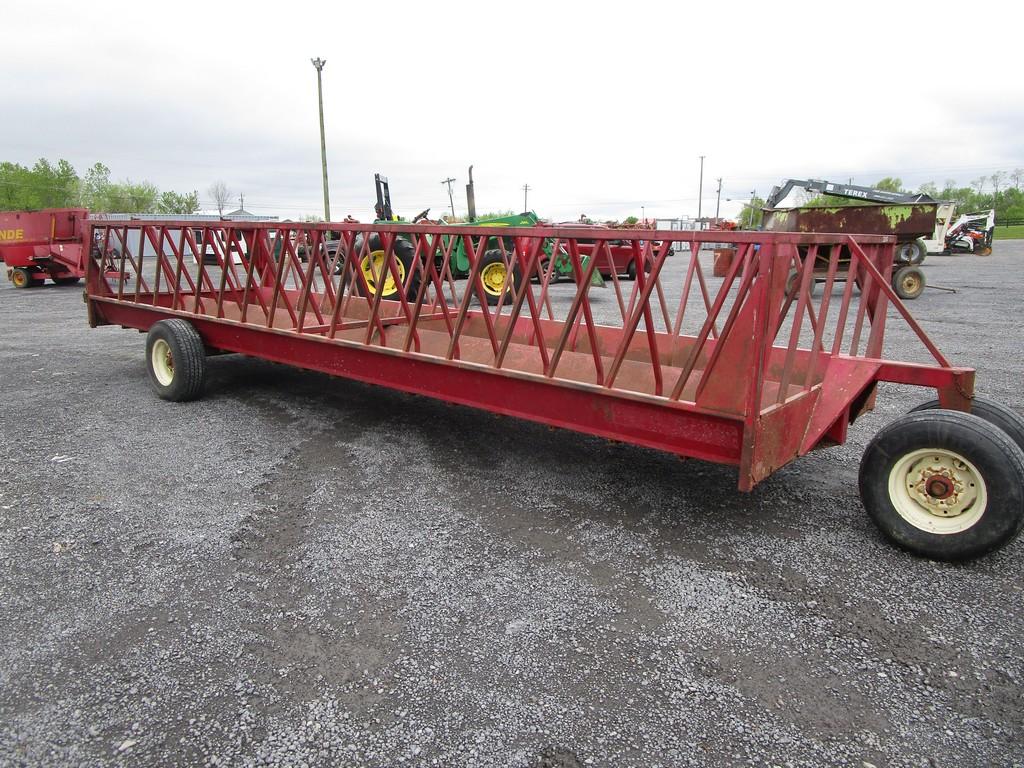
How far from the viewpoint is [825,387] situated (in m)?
3.52

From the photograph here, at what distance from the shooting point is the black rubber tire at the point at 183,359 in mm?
5586

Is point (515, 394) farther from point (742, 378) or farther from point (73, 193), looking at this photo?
point (73, 193)

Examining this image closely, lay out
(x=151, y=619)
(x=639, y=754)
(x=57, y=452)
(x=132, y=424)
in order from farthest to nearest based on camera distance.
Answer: (x=132, y=424), (x=57, y=452), (x=151, y=619), (x=639, y=754)

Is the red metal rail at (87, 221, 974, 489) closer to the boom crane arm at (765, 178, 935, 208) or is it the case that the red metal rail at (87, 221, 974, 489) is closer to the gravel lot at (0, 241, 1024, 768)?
the gravel lot at (0, 241, 1024, 768)

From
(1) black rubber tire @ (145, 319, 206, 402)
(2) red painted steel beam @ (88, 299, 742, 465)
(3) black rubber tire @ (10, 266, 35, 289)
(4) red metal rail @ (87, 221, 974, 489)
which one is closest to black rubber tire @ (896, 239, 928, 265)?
(4) red metal rail @ (87, 221, 974, 489)

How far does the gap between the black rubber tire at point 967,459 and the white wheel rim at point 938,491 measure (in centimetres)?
2

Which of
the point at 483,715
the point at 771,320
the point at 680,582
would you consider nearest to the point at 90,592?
the point at 483,715

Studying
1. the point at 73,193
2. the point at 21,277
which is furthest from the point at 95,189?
the point at 21,277

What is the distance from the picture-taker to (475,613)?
2.69m

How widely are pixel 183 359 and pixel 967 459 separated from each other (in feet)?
18.0

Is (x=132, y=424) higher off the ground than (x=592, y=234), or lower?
lower

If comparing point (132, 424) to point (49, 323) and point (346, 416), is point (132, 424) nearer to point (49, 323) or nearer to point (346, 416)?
point (346, 416)

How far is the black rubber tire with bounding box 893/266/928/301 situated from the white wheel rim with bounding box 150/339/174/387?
41.7ft

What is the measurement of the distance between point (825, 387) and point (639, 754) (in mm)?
2277
